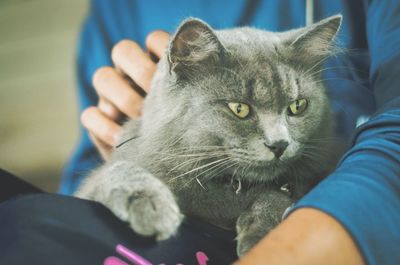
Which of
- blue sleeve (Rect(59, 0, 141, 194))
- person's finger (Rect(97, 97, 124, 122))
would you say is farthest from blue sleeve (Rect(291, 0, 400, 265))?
blue sleeve (Rect(59, 0, 141, 194))

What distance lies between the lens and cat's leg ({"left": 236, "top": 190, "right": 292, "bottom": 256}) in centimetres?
76

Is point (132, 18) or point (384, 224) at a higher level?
point (132, 18)

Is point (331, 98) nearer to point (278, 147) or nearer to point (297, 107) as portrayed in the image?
point (297, 107)

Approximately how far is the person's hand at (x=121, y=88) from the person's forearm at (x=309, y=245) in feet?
1.89

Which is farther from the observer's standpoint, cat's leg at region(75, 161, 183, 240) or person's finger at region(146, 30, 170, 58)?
person's finger at region(146, 30, 170, 58)

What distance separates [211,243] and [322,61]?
0.52 meters

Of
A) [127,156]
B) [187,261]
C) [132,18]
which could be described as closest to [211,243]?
[187,261]

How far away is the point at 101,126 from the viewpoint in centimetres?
124

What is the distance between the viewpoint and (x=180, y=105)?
2.94ft

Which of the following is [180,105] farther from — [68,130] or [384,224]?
[68,130]

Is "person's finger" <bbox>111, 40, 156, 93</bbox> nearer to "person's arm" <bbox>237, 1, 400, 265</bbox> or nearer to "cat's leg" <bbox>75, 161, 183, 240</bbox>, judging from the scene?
"cat's leg" <bbox>75, 161, 183, 240</bbox>

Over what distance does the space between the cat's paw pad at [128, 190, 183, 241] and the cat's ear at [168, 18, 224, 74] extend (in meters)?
0.29

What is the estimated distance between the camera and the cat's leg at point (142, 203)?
0.69 m

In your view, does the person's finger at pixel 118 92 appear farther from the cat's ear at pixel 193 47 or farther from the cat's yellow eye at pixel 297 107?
the cat's yellow eye at pixel 297 107
